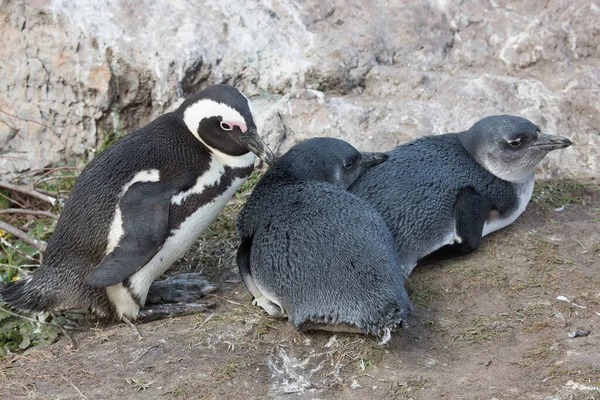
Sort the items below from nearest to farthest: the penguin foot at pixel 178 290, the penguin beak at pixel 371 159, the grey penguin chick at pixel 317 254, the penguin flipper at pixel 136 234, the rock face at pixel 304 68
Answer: the grey penguin chick at pixel 317 254
the penguin flipper at pixel 136 234
the penguin foot at pixel 178 290
the penguin beak at pixel 371 159
the rock face at pixel 304 68

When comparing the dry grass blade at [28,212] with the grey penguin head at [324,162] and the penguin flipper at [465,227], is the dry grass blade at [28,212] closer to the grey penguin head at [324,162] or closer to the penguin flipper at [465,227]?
the grey penguin head at [324,162]

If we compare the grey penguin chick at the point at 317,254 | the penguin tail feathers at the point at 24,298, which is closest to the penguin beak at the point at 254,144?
the grey penguin chick at the point at 317,254

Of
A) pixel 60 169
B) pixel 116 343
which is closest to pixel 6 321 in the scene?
pixel 116 343

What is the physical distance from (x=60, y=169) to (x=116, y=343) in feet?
5.51

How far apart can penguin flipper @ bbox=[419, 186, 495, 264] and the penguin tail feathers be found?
1.83m

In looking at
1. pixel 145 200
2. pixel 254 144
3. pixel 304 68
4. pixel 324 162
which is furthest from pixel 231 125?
pixel 304 68

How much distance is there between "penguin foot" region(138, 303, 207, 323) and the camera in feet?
12.2

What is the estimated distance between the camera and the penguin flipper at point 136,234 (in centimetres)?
337

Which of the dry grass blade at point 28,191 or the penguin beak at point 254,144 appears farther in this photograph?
the dry grass blade at point 28,191

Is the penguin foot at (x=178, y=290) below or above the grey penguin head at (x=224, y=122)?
below

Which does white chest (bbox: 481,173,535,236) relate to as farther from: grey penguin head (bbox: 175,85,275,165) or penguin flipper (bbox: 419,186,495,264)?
grey penguin head (bbox: 175,85,275,165)

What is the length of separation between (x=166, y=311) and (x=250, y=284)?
0.41 m

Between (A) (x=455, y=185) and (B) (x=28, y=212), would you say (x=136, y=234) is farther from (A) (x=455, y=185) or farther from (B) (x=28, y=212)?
(A) (x=455, y=185)

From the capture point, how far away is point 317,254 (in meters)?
3.36
